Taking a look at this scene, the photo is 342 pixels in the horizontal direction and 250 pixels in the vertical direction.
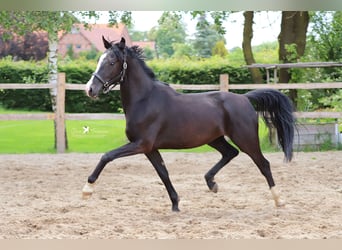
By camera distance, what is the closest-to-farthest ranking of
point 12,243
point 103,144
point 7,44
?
point 12,243
point 103,144
point 7,44

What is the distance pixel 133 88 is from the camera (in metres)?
4.86

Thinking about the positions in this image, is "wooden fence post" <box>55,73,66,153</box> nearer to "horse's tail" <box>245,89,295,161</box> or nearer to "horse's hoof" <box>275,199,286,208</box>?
"horse's tail" <box>245,89,295,161</box>

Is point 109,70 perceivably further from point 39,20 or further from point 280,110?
point 39,20

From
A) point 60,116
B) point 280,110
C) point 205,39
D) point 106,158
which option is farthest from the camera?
point 205,39

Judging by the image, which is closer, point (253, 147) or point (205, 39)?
point (253, 147)

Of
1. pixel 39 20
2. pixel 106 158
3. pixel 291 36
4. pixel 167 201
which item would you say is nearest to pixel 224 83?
pixel 291 36

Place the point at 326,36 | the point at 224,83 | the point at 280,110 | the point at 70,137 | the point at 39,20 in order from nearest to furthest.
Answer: the point at 280,110 → the point at 39,20 → the point at 224,83 → the point at 326,36 → the point at 70,137

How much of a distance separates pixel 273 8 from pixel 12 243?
1899 millimetres

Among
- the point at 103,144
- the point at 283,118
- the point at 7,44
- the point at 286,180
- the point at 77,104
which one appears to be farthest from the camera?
the point at 7,44

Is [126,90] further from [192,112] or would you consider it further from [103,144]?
[103,144]

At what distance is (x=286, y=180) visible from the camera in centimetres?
676

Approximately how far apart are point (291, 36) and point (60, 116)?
495 centimetres

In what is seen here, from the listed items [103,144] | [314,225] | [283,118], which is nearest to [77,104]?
[103,144]

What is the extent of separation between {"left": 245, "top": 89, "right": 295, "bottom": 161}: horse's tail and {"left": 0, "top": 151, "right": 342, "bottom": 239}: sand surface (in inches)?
23.8
